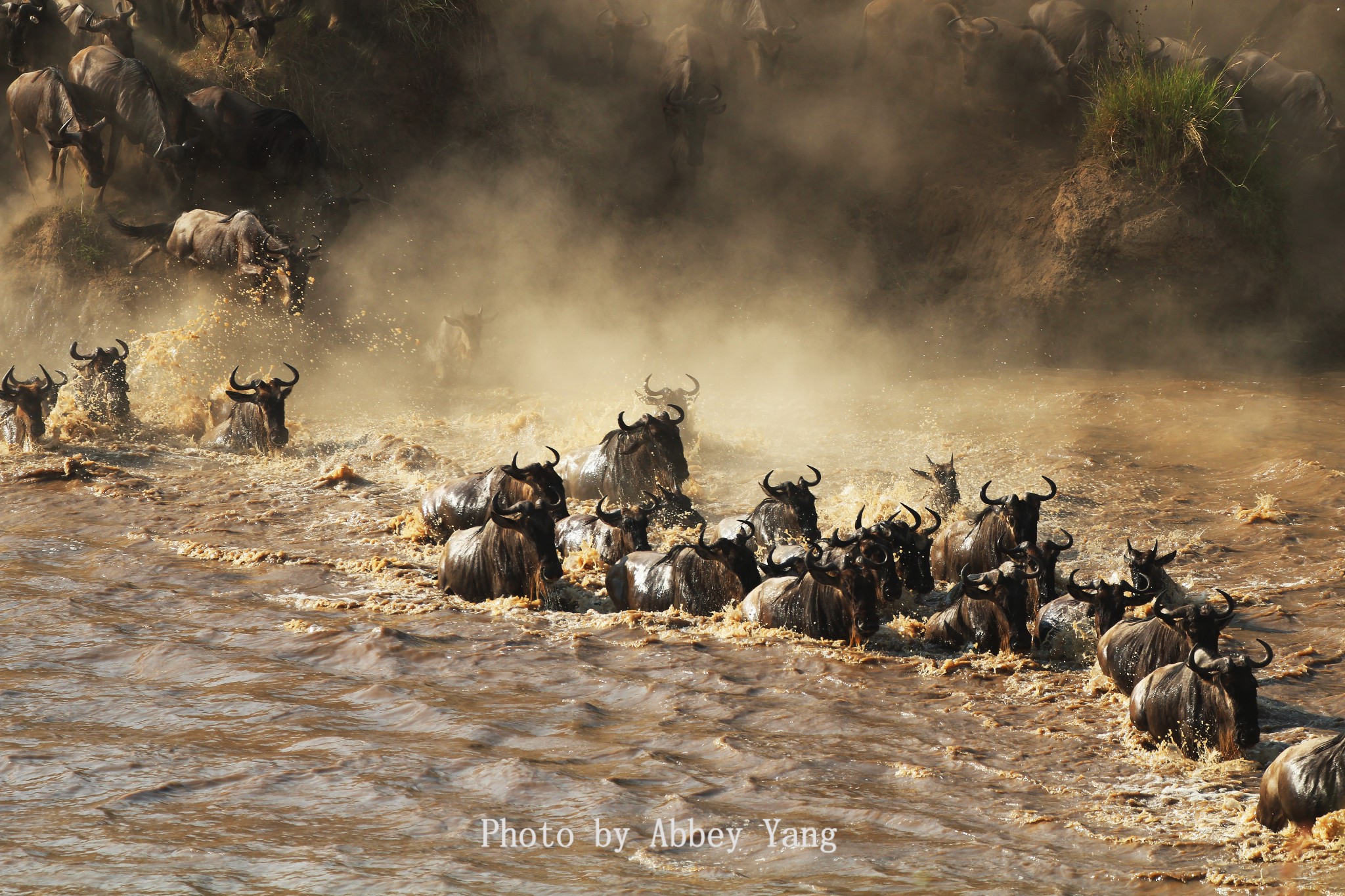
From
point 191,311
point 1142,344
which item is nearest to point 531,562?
point 191,311

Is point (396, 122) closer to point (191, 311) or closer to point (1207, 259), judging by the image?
point (191, 311)

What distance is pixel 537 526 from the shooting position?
7.35 metres

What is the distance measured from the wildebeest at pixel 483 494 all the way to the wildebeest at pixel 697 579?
1100 mm

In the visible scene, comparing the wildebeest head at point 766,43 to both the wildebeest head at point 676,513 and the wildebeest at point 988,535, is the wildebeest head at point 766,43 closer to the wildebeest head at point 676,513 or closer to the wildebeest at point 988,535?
the wildebeest head at point 676,513

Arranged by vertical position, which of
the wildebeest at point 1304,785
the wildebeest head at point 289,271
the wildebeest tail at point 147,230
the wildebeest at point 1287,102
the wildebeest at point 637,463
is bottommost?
the wildebeest at point 1304,785

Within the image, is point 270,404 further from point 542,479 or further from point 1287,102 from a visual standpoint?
point 1287,102

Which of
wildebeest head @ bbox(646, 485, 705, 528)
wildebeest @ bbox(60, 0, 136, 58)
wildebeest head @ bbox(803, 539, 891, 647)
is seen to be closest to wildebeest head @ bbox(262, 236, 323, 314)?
wildebeest @ bbox(60, 0, 136, 58)

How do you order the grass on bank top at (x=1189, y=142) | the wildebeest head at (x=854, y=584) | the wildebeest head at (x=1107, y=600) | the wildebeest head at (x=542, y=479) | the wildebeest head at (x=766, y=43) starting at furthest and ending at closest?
1. the wildebeest head at (x=766, y=43)
2. the grass on bank top at (x=1189, y=142)
3. the wildebeest head at (x=542, y=479)
4. the wildebeest head at (x=854, y=584)
5. the wildebeest head at (x=1107, y=600)

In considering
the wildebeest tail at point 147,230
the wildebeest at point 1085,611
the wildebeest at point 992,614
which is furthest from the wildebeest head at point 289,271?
the wildebeest at point 1085,611

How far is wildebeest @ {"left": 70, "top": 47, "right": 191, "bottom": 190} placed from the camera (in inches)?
555

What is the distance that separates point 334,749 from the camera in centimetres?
509

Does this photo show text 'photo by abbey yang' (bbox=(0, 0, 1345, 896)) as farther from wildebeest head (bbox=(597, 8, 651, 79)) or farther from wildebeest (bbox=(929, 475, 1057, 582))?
wildebeest head (bbox=(597, 8, 651, 79))

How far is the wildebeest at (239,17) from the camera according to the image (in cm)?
1507

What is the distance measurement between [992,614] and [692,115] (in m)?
12.5
